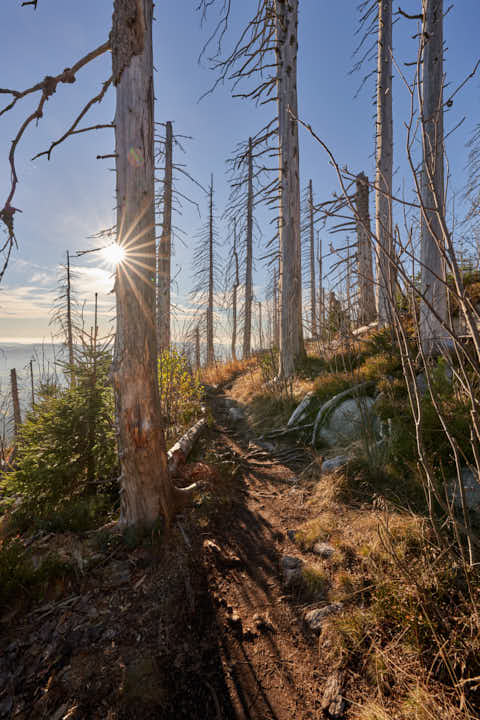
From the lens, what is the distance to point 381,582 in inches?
74.8

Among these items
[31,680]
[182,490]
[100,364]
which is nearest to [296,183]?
[100,364]

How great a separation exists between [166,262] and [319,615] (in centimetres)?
1003

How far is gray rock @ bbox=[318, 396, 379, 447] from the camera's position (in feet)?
13.2

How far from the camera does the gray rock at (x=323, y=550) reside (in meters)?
2.55

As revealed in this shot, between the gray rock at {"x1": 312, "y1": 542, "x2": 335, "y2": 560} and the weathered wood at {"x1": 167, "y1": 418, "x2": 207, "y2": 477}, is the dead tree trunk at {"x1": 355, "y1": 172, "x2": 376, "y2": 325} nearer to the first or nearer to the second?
the gray rock at {"x1": 312, "y1": 542, "x2": 335, "y2": 560}

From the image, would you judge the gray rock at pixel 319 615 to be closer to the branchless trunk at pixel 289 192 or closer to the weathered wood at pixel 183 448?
the weathered wood at pixel 183 448

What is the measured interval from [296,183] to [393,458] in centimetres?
660

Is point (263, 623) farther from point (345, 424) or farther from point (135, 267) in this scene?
point (135, 267)

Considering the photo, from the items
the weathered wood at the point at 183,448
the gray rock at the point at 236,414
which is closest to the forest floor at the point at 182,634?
the weathered wood at the point at 183,448

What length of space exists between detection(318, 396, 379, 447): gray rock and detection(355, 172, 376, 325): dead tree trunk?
1.30 m

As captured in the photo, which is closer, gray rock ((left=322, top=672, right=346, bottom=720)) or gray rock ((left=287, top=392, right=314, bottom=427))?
gray rock ((left=322, top=672, right=346, bottom=720))

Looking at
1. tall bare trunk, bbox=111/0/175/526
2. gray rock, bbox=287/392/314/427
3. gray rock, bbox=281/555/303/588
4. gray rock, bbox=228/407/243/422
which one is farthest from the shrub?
gray rock, bbox=228/407/243/422

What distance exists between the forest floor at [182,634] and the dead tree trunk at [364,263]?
2392 millimetres

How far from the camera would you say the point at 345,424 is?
175 inches
